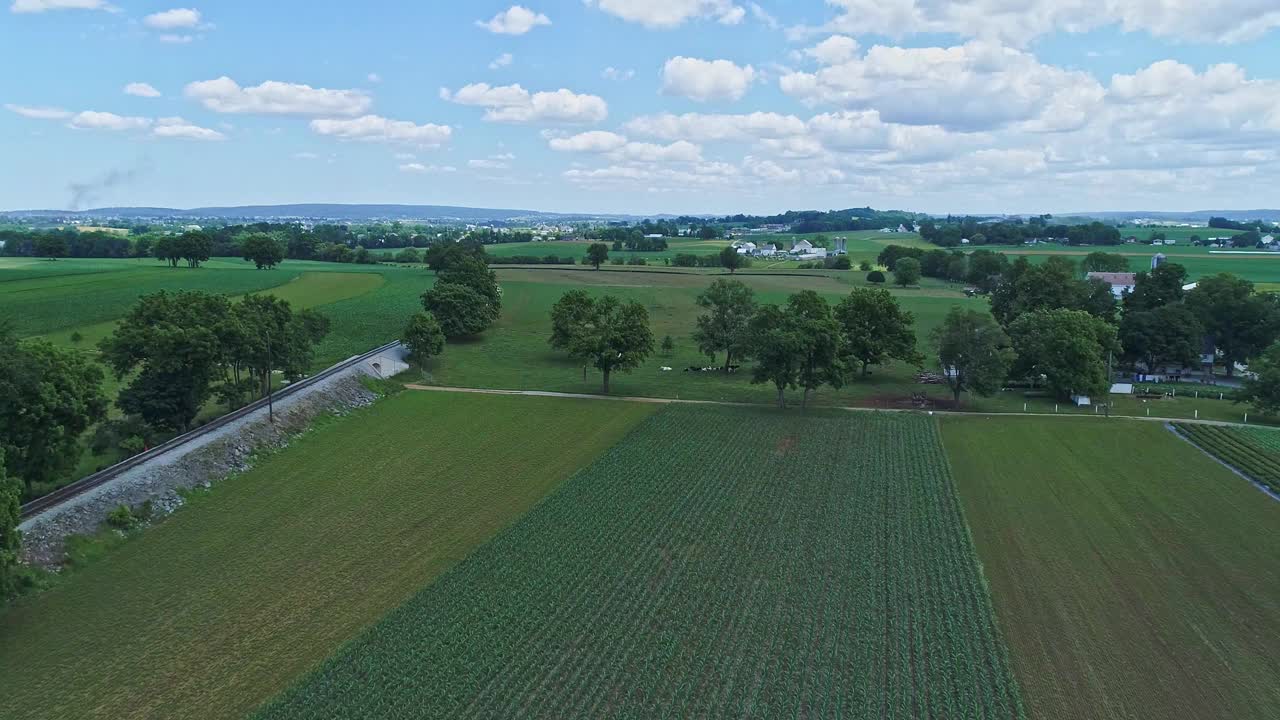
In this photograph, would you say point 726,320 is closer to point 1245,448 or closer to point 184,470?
point 1245,448

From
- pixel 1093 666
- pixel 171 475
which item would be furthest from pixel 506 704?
pixel 171 475

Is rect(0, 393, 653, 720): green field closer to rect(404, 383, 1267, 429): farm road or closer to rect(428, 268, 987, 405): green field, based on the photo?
rect(404, 383, 1267, 429): farm road

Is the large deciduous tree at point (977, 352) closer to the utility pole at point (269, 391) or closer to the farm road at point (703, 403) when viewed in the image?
the farm road at point (703, 403)

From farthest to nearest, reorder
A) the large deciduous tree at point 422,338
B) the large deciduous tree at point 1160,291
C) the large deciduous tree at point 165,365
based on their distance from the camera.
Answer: the large deciduous tree at point 1160,291 < the large deciduous tree at point 422,338 < the large deciduous tree at point 165,365

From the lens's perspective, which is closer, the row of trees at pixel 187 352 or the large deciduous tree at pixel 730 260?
the row of trees at pixel 187 352

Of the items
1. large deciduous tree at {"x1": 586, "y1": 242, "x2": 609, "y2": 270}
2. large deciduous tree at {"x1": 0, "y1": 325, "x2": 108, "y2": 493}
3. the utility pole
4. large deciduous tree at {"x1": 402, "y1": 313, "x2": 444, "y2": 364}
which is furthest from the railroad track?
large deciduous tree at {"x1": 586, "y1": 242, "x2": 609, "y2": 270}

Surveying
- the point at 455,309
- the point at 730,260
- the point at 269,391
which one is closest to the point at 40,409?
the point at 269,391

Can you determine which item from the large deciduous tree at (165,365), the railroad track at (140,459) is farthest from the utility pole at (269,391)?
the large deciduous tree at (165,365)
